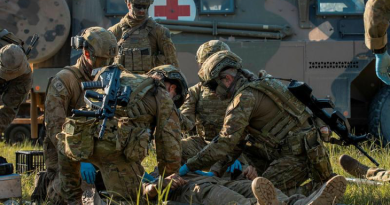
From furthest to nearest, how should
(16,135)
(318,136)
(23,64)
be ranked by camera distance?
(16,135)
(23,64)
(318,136)

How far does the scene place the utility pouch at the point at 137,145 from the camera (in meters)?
4.39

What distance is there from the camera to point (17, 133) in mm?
10367

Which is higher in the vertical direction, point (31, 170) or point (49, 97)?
point (49, 97)

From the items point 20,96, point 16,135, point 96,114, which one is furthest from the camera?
point 16,135

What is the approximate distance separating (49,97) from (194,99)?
1.71 metres

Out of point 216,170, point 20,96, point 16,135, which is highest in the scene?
point 20,96

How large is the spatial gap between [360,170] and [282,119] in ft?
4.44

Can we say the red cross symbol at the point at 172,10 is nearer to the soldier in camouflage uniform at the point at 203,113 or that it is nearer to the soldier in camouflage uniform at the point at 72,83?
the soldier in camouflage uniform at the point at 203,113

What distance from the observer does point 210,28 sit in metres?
9.23

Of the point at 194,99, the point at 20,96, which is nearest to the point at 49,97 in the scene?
the point at 20,96

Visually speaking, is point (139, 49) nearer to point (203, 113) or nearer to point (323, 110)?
point (203, 113)

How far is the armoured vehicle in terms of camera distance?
901 cm

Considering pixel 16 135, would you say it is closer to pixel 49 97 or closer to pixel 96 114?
pixel 49 97

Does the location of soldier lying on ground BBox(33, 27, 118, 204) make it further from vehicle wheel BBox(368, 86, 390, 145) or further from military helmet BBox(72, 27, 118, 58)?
vehicle wheel BBox(368, 86, 390, 145)
